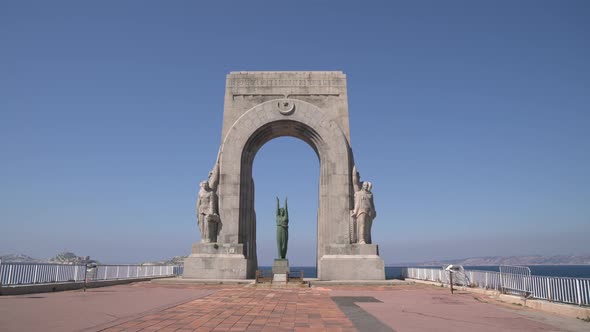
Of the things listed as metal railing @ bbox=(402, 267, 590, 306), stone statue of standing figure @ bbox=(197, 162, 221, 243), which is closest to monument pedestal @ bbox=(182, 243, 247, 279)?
stone statue of standing figure @ bbox=(197, 162, 221, 243)

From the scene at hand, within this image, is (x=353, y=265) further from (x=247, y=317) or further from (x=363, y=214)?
(x=247, y=317)

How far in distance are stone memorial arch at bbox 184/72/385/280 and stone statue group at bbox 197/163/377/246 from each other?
0.16ft

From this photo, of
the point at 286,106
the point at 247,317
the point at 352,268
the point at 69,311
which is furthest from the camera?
the point at 286,106

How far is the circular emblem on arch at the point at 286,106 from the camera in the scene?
73.9ft

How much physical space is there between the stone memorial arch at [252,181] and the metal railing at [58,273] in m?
3.47

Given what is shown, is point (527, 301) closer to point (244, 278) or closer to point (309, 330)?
point (309, 330)

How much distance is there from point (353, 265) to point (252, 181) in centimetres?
716

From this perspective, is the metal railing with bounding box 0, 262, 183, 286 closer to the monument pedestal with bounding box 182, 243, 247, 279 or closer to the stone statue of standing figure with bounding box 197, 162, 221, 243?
the monument pedestal with bounding box 182, 243, 247, 279

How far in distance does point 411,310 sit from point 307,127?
13488 mm

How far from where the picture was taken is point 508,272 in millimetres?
13992

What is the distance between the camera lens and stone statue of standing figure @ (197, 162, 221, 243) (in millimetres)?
20891

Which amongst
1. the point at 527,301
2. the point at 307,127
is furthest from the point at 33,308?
the point at 307,127

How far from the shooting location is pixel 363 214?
20625 millimetres

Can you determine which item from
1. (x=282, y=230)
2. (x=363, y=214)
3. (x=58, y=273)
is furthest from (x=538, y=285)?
(x=58, y=273)
